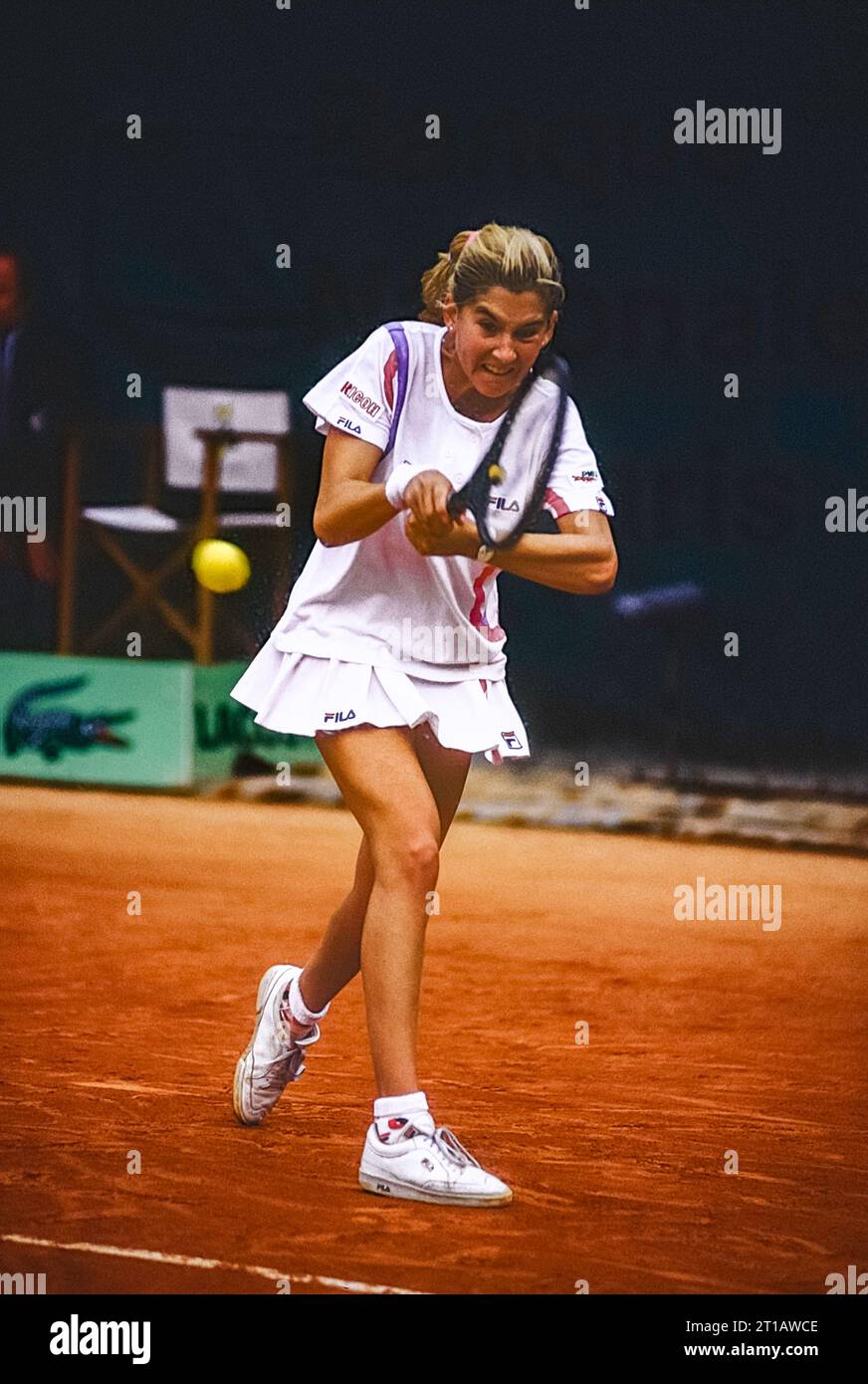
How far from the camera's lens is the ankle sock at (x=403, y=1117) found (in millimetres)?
3297

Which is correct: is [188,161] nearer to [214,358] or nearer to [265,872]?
[214,358]

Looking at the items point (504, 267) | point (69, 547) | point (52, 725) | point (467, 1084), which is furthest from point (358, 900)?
point (69, 547)

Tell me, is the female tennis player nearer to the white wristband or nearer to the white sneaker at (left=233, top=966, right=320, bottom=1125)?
the white wristband

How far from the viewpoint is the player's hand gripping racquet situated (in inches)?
130

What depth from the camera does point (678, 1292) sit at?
2936mm

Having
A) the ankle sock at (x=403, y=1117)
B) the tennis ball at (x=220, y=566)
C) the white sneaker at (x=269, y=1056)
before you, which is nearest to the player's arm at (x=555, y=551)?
the ankle sock at (x=403, y=1117)

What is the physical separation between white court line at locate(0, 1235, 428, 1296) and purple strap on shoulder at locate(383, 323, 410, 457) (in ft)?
4.78

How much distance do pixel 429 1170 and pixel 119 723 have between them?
26.3ft

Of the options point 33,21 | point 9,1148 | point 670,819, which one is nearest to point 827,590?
point 670,819

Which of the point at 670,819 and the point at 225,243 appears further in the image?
the point at 225,243

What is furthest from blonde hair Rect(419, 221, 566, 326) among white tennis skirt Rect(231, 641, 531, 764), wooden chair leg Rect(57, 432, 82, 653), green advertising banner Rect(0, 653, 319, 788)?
wooden chair leg Rect(57, 432, 82, 653)

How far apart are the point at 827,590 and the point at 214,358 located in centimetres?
424

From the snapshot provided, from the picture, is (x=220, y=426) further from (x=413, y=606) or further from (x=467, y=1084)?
(x=413, y=606)

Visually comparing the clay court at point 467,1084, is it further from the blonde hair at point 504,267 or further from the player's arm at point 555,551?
the blonde hair at point 504,267
